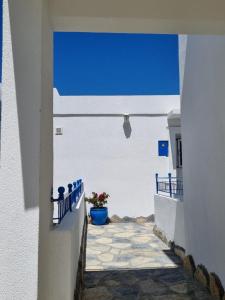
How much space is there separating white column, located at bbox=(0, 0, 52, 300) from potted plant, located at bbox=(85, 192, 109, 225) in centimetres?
789

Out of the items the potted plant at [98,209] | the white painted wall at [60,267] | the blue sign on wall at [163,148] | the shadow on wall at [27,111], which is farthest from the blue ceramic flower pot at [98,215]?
the shadow on wall at [27,111]

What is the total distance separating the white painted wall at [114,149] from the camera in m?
10.6

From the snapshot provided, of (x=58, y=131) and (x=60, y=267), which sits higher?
(x=58, y=131)

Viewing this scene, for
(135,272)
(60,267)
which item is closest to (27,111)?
(60,267)

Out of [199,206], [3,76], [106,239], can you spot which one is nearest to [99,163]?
[106,239]

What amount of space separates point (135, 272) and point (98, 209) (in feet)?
15.8

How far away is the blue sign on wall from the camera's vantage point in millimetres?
10688

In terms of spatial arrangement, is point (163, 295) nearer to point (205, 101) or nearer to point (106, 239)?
point (205, 101)

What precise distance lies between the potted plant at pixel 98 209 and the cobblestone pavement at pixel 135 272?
1759 mm

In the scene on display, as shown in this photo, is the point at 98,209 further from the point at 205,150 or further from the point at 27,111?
the point at 27,111

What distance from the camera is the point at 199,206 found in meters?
4.74

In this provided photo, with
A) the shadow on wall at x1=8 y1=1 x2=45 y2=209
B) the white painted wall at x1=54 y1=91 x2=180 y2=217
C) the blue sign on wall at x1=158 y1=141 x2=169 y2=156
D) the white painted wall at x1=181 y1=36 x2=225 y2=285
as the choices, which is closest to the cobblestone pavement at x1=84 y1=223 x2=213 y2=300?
the white painted wall at x1=181 y1=36 x2=225 y2=285

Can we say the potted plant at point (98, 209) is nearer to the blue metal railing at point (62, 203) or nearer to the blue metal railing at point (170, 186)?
the blue metal railing at point (170, 186)

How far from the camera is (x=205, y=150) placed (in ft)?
14.6
